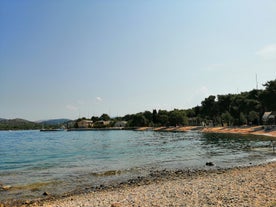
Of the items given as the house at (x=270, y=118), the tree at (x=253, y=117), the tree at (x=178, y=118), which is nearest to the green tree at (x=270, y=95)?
the house at (x=270, y=118)

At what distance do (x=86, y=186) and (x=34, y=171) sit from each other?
1252cm

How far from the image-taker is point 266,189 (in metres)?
17.5

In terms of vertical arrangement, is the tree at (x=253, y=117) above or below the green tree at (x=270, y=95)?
below

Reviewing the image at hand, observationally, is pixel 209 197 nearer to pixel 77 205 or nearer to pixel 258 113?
pixel 77 205

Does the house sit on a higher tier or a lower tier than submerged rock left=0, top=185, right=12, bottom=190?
higher

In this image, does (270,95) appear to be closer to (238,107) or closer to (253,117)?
(253,117)

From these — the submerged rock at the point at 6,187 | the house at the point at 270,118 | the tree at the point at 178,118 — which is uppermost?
the tree at the point at 178,118

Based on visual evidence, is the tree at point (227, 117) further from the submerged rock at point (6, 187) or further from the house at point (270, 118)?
the submerged rock at point (6, 187)

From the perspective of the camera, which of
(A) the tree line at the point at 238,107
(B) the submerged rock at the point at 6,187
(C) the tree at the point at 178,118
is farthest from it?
(C) the tree at the point at 178,118

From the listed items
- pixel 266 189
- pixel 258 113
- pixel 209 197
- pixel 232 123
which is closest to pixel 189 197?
pixel 209 197

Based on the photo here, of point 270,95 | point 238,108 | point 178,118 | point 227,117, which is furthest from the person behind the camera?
point 178,118

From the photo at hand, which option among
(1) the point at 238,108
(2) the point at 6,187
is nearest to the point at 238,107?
(1) the point at 238,108

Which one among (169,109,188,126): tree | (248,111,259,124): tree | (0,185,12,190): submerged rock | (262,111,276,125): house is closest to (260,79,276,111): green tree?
(262,111,276,125): house

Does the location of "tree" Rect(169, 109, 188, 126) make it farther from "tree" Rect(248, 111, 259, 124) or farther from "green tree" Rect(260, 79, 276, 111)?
"green tree" Rect(260, 79, 276, 111)
